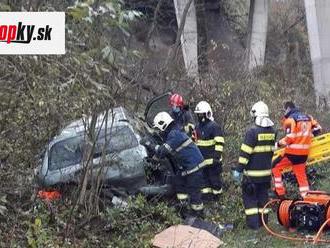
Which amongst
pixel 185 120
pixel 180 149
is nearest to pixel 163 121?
pixel 180 149

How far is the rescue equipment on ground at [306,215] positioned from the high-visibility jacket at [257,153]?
19.3 inches

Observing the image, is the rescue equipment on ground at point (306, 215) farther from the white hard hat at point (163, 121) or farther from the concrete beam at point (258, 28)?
the concrete beam at point (258, 28)

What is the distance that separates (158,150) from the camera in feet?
28.7

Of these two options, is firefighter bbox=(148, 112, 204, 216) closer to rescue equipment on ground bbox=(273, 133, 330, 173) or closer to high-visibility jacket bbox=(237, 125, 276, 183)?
high-visibility jacket bbox=(237, 125, 276, 183)

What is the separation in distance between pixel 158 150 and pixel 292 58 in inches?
724

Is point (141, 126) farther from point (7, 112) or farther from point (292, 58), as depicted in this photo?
point (292, 58)

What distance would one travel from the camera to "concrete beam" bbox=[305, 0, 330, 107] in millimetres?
21875

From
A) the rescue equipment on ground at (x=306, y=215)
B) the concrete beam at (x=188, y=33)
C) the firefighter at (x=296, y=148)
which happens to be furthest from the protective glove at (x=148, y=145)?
the concrete beam at (x=188, y=33)

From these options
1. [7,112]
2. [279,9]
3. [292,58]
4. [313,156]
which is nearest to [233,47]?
[292,58]

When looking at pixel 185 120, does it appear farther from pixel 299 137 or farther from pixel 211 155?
pixel 299 137

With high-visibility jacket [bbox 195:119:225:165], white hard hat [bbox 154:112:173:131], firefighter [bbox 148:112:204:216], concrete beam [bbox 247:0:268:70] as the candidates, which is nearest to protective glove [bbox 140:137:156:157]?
firefighter [bbox 148:112:204:216]

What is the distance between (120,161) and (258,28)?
57.6 feet

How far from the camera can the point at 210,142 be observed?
993cm

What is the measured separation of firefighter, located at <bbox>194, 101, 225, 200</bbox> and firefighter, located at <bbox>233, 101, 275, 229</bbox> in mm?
1290
